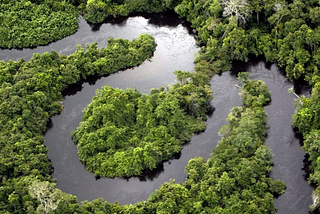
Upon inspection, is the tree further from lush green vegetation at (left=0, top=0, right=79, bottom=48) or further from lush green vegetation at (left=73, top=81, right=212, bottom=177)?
lush green vegetation at (left=0, top=0, right=79, bottom=48)

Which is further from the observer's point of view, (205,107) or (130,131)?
(205,107)

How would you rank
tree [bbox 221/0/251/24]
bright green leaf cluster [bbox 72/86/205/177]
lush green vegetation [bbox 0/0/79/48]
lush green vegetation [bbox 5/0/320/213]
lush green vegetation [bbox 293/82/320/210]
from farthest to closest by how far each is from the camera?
lush green vegetation [bbox 0/0/79/48] < tree [bbox 221/0/251/24] < bright green leaf cluster [bbox 72/86/205/177] < lush green vegetation [bbox 293/82/320/210] < lush green vegetation [bbox 5/0/320/213]

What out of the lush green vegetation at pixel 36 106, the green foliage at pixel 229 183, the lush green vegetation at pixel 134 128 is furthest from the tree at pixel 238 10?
the green foliage at pixel 229 183

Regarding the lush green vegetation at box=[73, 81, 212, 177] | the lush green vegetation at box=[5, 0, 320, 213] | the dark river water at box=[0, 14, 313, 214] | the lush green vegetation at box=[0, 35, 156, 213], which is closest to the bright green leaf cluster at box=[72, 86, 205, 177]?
the lush green vegetation at box=[73, 81, 212, 177]

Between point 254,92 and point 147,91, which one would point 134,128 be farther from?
point 254,92

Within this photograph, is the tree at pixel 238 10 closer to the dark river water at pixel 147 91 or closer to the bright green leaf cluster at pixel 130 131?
the dark river water at pixel 147 91

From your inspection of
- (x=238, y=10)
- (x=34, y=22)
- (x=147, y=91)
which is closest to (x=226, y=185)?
(x=147, y=91)

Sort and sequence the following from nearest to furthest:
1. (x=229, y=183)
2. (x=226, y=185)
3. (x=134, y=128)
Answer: (x=226, y=185), (x=229, y=183), (x=134, y=128)
